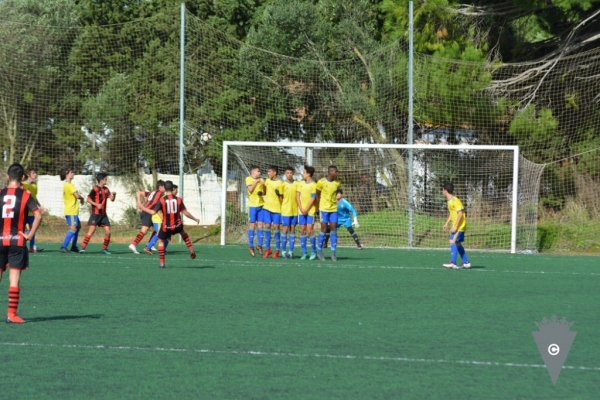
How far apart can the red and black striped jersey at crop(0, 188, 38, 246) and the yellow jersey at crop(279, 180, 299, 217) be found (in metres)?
9.58

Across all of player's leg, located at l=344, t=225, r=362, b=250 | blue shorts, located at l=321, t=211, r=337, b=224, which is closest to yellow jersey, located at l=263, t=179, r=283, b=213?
blue shorts, located at l=321, t=211, r=337, b=224

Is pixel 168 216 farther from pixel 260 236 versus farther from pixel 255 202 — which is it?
pixel 260 236

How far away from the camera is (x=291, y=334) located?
29.6ft

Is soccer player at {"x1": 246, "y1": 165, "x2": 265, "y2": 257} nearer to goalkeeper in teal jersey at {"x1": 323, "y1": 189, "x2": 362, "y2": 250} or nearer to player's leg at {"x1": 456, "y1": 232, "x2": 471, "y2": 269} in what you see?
goalkeeper in teal jersey at {"x1": 323, "y1": 189, "x2": 362, "y2": 250}

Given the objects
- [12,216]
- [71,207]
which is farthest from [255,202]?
[12,216]

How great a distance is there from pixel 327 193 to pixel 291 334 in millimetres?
9362

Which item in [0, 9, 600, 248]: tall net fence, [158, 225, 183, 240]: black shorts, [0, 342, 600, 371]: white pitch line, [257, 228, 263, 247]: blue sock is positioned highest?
[0, 9, 600, 248]: tall net fence

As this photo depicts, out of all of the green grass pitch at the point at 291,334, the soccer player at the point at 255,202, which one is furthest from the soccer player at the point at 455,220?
the soccer player at the point at 255,202

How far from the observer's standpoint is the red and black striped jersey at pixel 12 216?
9.59m

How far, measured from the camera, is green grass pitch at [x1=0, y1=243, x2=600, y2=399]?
6.77 meters

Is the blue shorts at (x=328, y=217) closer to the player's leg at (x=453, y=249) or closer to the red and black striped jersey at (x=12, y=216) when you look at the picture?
the player's leg at (x=453, y=249)

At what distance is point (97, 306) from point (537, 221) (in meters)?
17.0

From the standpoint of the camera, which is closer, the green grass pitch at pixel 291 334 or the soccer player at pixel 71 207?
the green grass pitch at pixel 291 334

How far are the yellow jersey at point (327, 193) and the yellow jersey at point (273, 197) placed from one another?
1.16 metres
